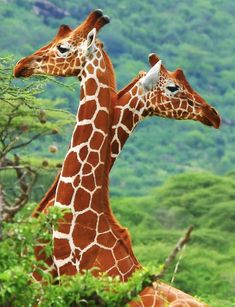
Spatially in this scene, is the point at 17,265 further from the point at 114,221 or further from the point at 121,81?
the point at 121,81

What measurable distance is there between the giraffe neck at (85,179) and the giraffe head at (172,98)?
13.8 inches

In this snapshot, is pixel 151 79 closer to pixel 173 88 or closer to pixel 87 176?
pixel 173 88

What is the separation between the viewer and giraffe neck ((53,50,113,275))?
10992 millimetres

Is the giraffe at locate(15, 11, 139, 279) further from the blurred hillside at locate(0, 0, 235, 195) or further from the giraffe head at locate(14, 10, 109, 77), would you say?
the blurred hillside at locate(0, 0, 235, 195)

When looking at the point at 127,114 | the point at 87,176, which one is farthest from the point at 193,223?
the point at 87,176

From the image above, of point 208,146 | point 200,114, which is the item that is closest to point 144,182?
point 208,146

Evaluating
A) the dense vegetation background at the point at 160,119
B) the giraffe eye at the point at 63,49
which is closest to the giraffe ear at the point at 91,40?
the giraffe eye at the point at 63,49

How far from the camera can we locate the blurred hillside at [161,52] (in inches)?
3280

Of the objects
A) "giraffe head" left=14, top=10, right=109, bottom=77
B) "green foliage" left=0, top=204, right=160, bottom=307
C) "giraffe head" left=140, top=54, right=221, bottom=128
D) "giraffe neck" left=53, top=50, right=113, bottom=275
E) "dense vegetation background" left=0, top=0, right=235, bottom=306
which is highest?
"dense vegetation background" left=0, top=0, right=235, bottom=306

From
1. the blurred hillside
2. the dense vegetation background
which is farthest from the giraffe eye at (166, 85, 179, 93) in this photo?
the blurred hillside

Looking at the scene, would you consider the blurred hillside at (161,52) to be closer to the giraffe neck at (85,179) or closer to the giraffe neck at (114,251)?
the giraffe neck at (85,179)

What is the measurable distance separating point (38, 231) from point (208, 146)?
78515 millimetres

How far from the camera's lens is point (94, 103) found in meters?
11.4

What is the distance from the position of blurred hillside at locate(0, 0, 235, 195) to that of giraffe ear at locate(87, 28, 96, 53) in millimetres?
62254
